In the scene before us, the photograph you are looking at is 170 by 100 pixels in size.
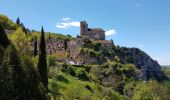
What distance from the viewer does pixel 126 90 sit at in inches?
5965

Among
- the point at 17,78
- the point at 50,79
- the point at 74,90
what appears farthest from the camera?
the point at 50,79

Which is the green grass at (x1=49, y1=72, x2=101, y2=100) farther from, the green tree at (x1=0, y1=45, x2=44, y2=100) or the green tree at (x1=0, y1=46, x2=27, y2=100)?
the green tree at (x1=0, y1=46, x2=27, y2=100)

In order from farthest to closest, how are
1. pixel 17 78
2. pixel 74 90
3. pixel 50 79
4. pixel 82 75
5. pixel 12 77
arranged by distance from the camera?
pixel 82 75, pixel 50 79, pixel 74 90, pixel 17 78, pixel 12 77

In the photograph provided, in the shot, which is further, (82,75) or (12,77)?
(82,75)

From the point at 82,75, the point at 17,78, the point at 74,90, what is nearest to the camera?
the point at 17,78

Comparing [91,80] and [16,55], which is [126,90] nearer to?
[91,80]

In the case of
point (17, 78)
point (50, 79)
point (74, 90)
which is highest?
point (17, 78)

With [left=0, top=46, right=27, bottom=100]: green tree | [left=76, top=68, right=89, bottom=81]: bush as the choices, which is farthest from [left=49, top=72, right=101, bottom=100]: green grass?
[left=0, top=46, right=27, bottom=100]: green tree

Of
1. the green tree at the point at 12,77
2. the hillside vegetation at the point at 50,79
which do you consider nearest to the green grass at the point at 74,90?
the hillside vegetation at the point at 50,79

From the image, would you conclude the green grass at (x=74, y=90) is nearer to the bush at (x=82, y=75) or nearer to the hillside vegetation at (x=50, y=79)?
the hillside vegetation at (x=50, y=79)

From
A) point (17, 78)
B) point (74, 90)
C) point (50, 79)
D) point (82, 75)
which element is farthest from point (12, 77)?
point (82, 75)

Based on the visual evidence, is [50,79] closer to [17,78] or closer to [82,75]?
[82,75]

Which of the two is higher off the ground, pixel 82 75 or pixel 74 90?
pixel 82 75

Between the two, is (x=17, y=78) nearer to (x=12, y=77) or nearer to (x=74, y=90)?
(x=12, y=77)
